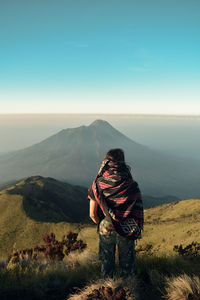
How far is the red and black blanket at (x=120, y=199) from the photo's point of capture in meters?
4.83

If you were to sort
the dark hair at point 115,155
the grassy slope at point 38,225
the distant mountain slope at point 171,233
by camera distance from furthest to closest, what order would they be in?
1. the grassy slope at point 38,225
2. the distant mountain slope at point 171,233
3. the dark hair at point 115,155

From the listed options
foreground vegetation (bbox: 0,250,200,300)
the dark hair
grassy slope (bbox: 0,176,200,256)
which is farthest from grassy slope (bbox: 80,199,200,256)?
the dark hair

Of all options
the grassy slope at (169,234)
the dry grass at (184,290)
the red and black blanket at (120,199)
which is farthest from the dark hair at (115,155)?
the grassy slope at (169,234)

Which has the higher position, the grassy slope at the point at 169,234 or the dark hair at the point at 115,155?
the dark hair at the point at 115,155

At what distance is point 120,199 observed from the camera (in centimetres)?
490

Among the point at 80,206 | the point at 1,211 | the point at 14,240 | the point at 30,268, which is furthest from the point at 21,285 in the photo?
the point at 80,206

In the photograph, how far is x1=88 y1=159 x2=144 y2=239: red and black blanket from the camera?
483 cm

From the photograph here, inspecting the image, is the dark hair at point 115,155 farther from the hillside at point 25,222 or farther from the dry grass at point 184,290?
the hillside at point 25,222

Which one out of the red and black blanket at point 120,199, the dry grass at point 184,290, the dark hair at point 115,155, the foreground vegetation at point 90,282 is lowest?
the foreground vegetation at point 90,282

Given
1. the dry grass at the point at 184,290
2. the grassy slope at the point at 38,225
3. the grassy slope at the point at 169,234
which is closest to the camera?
the dry grass at the point at 184,290

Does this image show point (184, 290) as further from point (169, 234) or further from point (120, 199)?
point (169, 234)

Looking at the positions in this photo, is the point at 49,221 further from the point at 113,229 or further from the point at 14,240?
the point at 113,229

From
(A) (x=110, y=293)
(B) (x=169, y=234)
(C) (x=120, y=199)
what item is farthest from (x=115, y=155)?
(B) (x=169, y=234)

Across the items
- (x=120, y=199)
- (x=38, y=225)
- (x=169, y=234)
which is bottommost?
(x=38, y=225)
